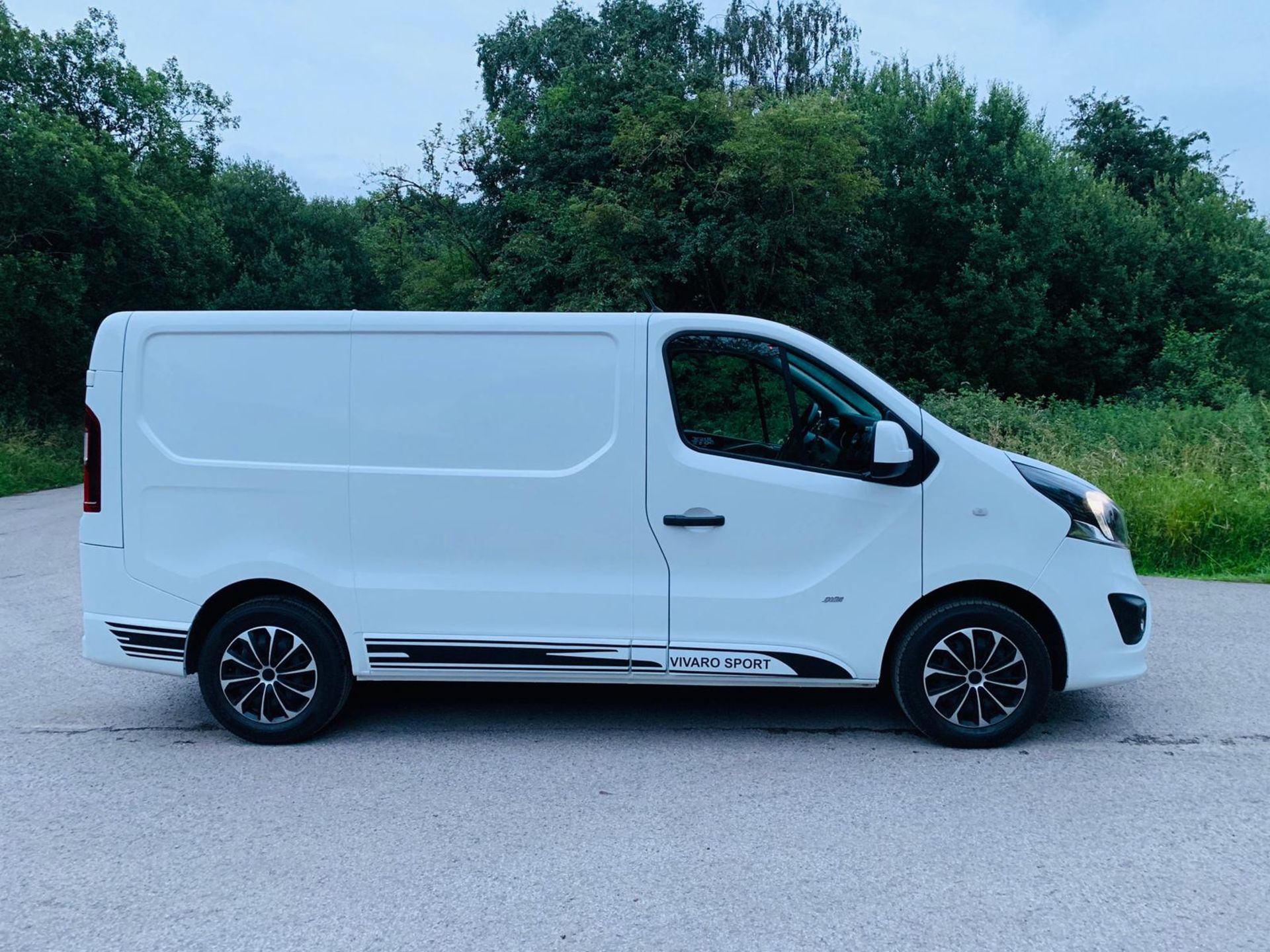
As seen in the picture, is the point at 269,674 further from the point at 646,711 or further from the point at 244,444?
the point at 646,711

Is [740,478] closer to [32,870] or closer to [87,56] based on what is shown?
[32,870]

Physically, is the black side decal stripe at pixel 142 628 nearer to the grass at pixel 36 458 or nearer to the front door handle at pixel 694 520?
the front door handle at pixel 694 520

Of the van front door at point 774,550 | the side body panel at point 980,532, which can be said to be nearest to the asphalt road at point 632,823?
the van front door at point 774,550

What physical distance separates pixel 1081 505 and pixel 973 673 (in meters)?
0.97

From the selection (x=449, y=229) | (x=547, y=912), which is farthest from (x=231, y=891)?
(x=449, y=229)

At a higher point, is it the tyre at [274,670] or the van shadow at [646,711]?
the tyre at [274,670]

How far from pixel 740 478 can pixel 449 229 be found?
95.2 ft

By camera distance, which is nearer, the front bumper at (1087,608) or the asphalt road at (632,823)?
the asphalt road at (632,823)

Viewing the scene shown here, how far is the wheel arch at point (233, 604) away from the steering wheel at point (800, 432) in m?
2.34

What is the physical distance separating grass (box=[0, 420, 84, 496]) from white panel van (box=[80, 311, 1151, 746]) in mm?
15137

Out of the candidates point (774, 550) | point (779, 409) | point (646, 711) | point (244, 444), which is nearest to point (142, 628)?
point (244, 444)

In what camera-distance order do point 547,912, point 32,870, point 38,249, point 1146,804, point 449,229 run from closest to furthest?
point 547,912
point 32,870
point 1146,804
point 38,249
point 449,229

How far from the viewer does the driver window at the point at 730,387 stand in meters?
4.91

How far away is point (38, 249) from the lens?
2928 centimetres
